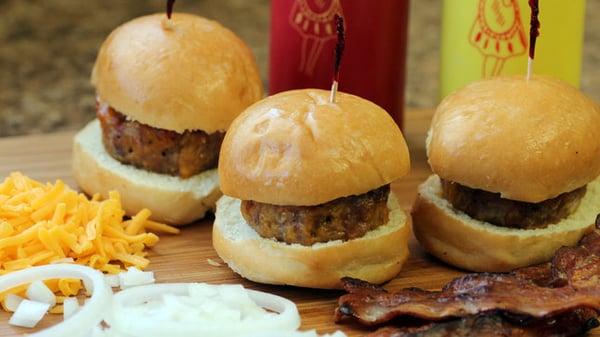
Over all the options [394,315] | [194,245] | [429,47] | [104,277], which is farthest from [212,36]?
[429,47]

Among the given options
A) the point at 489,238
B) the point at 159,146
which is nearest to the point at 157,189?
the point at 159,146

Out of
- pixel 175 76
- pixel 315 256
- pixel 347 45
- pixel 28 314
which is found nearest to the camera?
pixel 28 314

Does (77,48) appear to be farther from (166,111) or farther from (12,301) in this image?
(12,301)

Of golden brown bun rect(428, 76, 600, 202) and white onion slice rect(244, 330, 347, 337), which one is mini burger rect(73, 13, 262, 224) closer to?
golden brown bun rect(428, 76, 600, 202)

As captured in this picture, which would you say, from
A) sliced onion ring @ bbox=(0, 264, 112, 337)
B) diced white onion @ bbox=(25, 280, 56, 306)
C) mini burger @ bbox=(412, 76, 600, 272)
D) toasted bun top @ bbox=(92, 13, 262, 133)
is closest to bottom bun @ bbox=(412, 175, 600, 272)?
mini burger @ bbox=(412, 76, 600, 272)

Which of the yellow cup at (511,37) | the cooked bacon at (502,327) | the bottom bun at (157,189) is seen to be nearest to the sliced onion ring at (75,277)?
the bottom bun at (157,189)
